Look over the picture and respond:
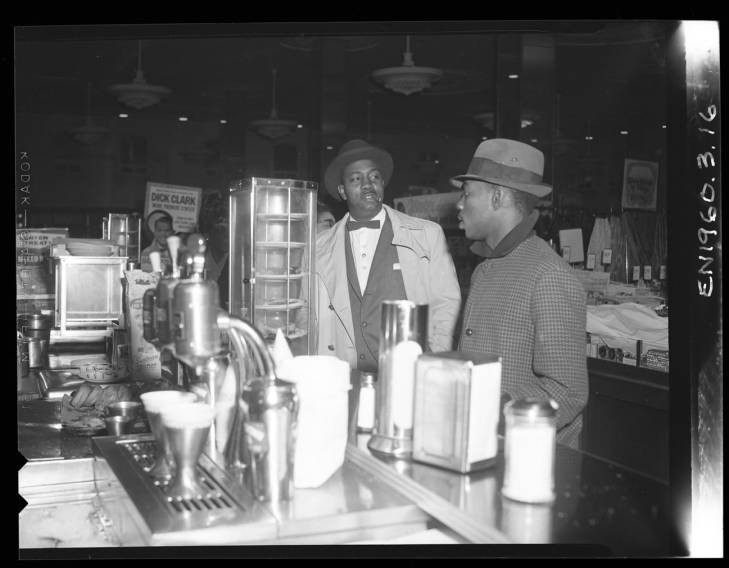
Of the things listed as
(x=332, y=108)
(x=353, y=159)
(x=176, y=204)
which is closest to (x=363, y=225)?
(x=353, y=159)

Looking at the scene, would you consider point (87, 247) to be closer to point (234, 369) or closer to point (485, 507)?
point (234, 369)

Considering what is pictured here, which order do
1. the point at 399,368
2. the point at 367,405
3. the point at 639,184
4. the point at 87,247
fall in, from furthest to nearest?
1. the point at 639,184
2. the point at 87,247
3. the point at 367,405
4. the point at 399,368

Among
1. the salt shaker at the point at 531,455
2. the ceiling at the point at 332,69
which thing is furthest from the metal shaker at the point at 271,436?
the ceiling at the point at 332,69

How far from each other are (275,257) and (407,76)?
96.3 inches

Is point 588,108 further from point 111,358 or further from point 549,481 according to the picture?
point 549,481

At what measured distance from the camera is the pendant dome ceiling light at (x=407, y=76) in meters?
5.57

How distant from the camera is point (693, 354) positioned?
194cm

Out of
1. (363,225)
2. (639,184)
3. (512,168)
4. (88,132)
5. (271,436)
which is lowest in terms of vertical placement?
(271,436)

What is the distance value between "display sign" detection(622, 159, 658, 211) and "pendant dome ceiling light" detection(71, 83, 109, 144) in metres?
6.75

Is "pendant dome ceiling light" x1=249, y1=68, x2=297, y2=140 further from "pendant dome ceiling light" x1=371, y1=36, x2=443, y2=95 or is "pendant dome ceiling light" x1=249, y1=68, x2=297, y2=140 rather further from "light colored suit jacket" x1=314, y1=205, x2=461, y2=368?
"light colored suit jacket" x1=314, y1=205, x2=461, y2=368

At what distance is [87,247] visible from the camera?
390 centimetres

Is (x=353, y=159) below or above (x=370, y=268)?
above

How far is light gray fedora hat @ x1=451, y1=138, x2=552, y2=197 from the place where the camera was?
2.65 m

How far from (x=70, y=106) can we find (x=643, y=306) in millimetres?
8314
